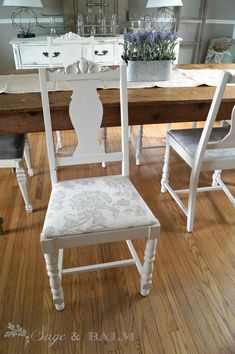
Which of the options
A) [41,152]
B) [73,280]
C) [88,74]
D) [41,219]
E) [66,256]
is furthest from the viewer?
[41,152]

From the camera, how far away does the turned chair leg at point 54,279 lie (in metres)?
0.98

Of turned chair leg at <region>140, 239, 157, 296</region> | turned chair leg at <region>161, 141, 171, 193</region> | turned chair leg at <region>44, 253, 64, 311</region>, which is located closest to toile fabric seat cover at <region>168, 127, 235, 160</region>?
turned chair leg at <region>161, 141, 171, 193</region>

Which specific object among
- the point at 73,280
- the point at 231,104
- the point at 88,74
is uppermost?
the point at 88,74

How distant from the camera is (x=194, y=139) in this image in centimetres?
156

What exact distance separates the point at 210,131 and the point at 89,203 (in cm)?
66

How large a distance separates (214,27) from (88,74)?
3.10 m

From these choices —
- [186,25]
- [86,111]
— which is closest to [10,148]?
[86,111]

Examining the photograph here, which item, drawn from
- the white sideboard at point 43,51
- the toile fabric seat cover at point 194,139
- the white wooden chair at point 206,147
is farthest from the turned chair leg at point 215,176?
the white sideboard at point 43,51

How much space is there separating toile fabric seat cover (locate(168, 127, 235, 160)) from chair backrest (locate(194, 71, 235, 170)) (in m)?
0.08

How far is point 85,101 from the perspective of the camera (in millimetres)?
1141

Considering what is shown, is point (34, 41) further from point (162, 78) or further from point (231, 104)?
point (231, 104)

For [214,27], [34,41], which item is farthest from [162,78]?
[214,27]

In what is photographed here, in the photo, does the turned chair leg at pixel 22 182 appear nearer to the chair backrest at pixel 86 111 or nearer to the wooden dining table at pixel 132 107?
the wooden dining table at pixel 132 107

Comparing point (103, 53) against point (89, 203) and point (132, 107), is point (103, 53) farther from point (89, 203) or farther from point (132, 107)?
point (89, 203)
